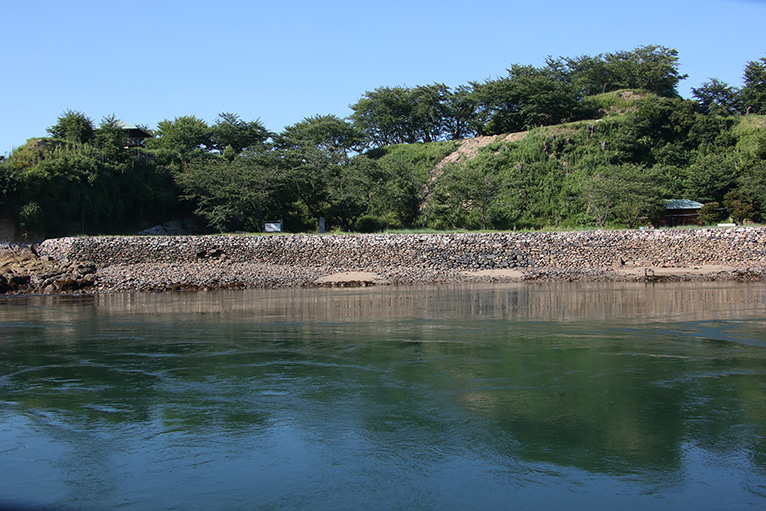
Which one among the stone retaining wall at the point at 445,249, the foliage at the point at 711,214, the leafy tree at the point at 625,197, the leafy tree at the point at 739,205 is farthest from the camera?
the foliage at the point at 711,214

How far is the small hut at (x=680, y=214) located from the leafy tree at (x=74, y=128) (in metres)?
40.6

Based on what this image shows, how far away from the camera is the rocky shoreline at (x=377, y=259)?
2814cm

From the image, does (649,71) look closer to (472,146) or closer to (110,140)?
(472,146)

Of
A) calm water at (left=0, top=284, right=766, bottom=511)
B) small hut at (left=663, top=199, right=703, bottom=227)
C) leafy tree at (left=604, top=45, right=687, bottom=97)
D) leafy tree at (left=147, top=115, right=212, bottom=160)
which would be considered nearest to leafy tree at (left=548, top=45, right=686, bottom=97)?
leafy tree at (left=604, top=45, right=687, bottom=97)

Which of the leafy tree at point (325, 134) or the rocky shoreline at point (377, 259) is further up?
the leafy tree at point (325, 134)

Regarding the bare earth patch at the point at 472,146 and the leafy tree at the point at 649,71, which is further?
the leafy tree at the point at 649,71

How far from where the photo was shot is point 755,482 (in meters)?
6.02

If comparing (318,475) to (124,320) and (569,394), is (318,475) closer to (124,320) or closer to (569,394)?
(569,394)

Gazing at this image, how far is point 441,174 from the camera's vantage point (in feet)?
153

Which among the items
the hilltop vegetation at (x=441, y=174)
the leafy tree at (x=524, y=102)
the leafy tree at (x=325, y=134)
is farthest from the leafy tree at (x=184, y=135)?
the leafy tree at (x=524, y=102)

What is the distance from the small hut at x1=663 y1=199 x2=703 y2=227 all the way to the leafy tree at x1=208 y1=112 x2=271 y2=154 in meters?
35.6

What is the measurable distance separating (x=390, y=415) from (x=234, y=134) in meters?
52.9

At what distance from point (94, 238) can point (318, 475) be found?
100.0 ft

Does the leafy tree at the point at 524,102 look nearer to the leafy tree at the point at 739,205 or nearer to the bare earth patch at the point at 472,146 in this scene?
the bare earth patch at the point at 472,146
